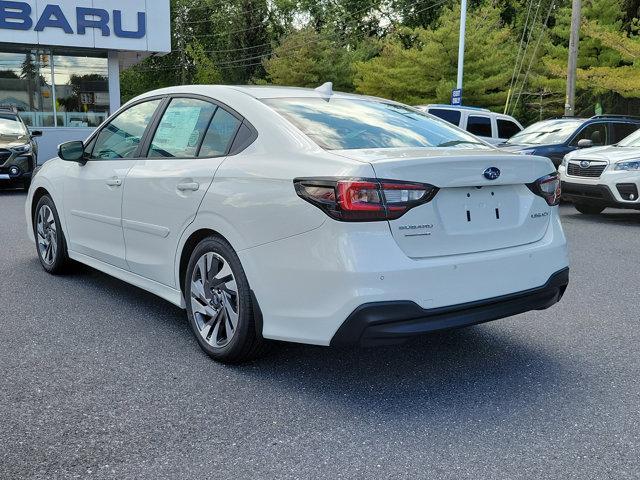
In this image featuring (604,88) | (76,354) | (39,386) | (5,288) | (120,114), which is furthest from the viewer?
(604,88)

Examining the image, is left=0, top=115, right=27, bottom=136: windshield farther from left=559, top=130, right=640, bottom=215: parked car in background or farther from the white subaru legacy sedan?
left=559, top=130, right=640, bottom=215: parked car in background

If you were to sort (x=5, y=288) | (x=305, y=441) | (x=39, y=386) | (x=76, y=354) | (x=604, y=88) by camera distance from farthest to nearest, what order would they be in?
(x=604, y=88)
(x=5, y=288)
(x=76, y=354)
(x=39, y=386)
(x=305, y=441)

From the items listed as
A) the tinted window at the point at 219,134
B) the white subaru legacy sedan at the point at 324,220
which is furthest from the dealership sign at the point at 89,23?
the tinted window at the point at 219,134

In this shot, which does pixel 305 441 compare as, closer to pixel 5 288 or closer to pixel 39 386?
pixel 39 386

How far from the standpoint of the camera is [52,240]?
581 centimetres

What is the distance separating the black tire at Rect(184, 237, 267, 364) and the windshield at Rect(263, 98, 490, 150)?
2.67 ft

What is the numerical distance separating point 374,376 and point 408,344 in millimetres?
569

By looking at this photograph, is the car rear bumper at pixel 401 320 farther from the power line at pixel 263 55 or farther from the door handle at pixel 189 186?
the power line at pixel 263 55

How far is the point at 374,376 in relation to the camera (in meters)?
3.62

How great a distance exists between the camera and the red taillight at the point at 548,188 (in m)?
3.64

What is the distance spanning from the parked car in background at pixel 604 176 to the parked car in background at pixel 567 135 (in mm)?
1392

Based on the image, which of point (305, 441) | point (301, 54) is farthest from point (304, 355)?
point (301, 54)

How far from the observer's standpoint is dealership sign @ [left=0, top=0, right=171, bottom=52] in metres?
21.3

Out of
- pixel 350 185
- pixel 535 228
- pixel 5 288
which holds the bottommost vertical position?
pixel 5 288
